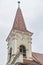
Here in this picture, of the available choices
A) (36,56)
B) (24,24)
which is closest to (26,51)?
(36,56)

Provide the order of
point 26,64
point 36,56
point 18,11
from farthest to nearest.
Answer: point 18,11 → point 36,56 → point 26,64

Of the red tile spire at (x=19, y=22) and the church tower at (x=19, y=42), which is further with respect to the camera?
the red tile spire at (x=19, y=22)

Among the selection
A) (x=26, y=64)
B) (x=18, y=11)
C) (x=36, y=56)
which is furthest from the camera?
(x=18, y=11)

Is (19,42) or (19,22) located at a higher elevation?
(19,22)

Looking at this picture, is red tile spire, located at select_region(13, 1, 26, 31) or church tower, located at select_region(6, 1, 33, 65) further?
Result: red tile spire, located at select_region(13, 1, 26, 31)

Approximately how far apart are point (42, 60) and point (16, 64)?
13.7 ft

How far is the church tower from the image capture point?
1783 inches

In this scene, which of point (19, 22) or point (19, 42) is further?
point (19, 22)

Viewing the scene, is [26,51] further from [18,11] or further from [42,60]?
[18,11]

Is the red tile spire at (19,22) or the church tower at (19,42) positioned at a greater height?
the red tile spire at (19,22)

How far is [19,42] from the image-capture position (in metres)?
46.1

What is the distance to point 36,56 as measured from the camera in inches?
1813

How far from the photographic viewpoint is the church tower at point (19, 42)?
45.3 metres

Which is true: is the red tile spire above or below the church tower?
above
